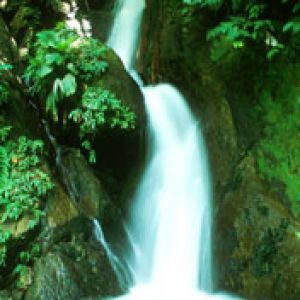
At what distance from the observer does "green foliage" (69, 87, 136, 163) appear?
611cm

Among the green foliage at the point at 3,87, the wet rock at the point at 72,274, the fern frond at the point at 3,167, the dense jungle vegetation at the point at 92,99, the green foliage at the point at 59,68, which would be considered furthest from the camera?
the green foliage at the point at 59,68

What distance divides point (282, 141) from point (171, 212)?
6.26 ft

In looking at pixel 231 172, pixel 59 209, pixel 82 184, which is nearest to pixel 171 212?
pixel 231 172

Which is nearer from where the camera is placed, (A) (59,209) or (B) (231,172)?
(A) (59,209)

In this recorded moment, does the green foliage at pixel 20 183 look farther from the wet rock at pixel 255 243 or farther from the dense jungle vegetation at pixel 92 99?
the wet rock at pixel 255 243

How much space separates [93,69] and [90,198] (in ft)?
6.46

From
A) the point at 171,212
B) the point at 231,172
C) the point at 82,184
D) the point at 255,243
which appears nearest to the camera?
the point at 255,243

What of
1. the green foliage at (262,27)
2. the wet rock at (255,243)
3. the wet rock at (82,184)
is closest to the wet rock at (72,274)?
the wet rock at (82,184)

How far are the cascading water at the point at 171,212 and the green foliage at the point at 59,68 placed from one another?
3.77 feet

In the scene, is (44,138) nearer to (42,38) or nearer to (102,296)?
(42,38)

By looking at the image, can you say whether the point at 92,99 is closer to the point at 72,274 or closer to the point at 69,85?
the point at 69,85

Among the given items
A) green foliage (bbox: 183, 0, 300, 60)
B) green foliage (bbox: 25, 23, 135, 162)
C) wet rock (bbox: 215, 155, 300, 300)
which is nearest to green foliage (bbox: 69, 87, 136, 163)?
green foliage (bbox: 25, 23, 135, 162)

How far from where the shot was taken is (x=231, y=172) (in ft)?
19.3

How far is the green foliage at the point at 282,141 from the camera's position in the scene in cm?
528
